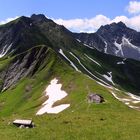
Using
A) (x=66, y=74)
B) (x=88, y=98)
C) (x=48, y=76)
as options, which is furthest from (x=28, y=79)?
(x=88, y=98)

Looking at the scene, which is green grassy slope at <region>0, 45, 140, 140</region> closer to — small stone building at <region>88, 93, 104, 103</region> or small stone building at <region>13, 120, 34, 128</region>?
small stone building at <region>13, 120, 34, 128</region>

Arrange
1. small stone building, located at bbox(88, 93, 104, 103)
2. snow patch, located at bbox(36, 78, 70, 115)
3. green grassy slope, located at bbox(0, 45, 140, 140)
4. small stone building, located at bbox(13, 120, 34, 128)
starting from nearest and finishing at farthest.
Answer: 1. green grassy slope, located at bbox(0, 45, 140, 140)
2. small stone building, located at bbox(13, 120, 34, 128)
3. small stone building, located at bbox(88, 93, 104, 103)
4. snow patch, located at bbox(36, 78, 70, 115)

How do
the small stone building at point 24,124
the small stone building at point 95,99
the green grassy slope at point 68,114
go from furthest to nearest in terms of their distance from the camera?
1. the small stone building at point 95,99
2. the small stone building at point 24,124
3. the green grassy slope at point 68,114

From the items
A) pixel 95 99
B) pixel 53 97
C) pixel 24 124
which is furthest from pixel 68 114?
pixel 53 97

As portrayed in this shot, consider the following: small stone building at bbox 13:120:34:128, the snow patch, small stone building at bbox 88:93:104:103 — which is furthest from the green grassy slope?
the snow patch

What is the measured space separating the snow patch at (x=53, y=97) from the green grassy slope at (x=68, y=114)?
2095 mm

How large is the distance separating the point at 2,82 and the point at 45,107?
84.3m

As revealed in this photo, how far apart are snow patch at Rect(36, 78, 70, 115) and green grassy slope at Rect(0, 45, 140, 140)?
2095 mm

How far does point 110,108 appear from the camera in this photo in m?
75.5

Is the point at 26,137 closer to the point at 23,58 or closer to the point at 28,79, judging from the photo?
the point at 28,79

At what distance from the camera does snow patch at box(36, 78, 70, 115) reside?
9420cm

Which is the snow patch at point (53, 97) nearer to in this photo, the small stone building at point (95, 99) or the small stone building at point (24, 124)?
the small stone building at point (95, 99)

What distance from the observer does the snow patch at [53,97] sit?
94200 mm

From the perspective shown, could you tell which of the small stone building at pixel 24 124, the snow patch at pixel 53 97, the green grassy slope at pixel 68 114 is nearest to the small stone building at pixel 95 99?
the green grassy slope at pixel 68 114
